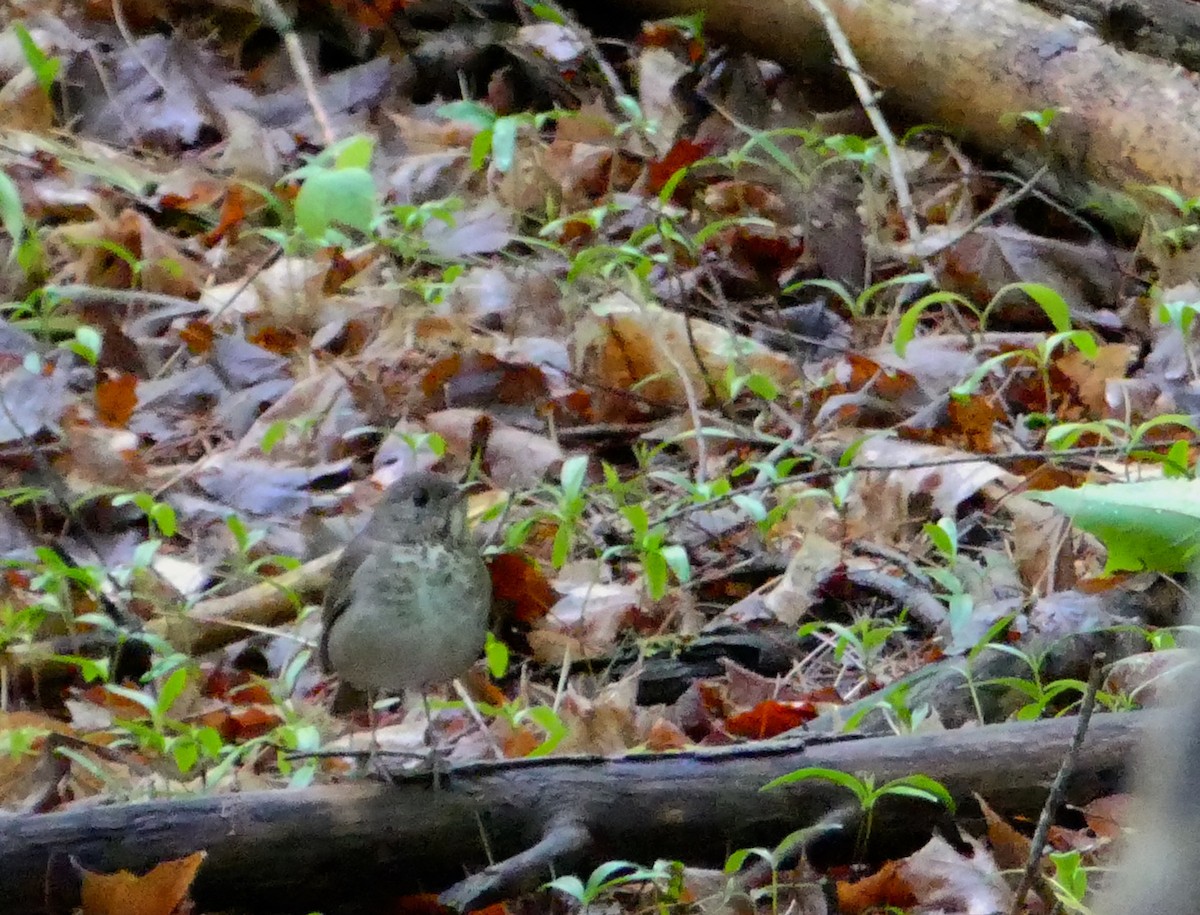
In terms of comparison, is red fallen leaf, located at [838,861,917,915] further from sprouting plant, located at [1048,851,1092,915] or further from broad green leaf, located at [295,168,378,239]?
broad green leaf, located at [295,168,378,239]

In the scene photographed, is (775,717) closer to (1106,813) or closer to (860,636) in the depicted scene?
(860,636)

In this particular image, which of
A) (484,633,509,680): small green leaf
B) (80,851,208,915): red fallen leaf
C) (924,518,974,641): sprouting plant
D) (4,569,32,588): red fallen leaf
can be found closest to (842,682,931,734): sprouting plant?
(924,518,974,641): sprouting plant

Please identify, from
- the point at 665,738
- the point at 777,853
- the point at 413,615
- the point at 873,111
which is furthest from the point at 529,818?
the point at 873,111

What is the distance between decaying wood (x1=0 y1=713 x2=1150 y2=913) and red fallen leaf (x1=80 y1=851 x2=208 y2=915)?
0.05m

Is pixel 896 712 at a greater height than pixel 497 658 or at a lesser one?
greater

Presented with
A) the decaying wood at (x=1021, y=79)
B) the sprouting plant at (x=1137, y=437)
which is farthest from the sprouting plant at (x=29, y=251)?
the decaying wood at (x=1021, y=79)

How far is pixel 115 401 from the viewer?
4.55m

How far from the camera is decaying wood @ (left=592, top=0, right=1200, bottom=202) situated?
16.6 feet

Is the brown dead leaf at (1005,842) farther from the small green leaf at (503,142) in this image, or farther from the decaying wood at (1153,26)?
the small green leaf at (503,142)

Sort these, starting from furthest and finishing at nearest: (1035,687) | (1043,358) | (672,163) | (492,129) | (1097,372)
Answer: (672,163) → (492,129) → (1097,372) → (1043,358) → (1035,687)

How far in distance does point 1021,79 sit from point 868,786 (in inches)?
151

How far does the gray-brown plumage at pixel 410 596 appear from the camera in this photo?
267 cm

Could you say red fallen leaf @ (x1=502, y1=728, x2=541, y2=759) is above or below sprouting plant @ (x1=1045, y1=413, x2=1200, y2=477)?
below

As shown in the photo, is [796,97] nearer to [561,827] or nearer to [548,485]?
[548,485]
